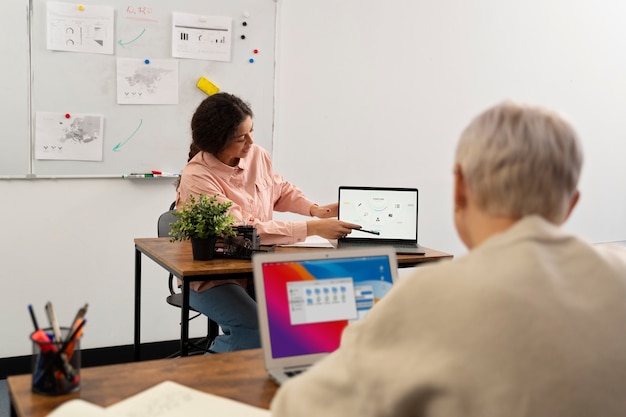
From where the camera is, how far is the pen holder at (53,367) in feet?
4.17

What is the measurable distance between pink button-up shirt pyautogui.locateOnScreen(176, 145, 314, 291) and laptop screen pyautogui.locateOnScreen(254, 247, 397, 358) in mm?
1329

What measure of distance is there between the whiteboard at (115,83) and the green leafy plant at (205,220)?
4.01ft

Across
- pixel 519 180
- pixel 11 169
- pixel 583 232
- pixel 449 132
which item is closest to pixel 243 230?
pixel 11 169

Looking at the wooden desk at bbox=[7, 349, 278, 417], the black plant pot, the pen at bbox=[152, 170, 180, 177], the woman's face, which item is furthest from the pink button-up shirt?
the wooden desk at bbox=[7, 349, 278, 417]

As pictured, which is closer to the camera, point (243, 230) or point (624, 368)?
point (624, 368)

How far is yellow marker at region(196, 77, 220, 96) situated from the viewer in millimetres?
3783

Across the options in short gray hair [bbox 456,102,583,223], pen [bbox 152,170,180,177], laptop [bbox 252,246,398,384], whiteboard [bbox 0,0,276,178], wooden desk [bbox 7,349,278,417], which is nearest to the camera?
short gray hair [bbox 456,102,583,223]

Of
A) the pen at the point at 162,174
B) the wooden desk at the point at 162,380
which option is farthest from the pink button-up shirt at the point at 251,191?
the wooden desk at the point at 162,380

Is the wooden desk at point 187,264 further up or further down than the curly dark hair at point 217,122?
further down

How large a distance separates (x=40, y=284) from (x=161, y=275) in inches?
25.3

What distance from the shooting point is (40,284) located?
3559mm

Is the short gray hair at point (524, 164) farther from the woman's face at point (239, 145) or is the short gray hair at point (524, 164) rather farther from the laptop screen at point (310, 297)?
the woman's face at point (239, 145)

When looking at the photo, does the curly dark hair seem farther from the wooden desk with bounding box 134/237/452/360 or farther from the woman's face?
the wooden desk with bounding box 134/237/452/360

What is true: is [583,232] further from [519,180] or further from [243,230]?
[519,180]
